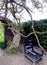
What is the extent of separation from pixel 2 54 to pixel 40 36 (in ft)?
8.91

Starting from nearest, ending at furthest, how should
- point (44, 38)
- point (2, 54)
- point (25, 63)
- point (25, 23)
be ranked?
point (25, 63), point (2, 54), point (44, 38), point (25, 23)

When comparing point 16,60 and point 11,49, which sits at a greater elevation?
point 11,49

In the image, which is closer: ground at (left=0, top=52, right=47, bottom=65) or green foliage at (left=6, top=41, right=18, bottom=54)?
ground at (left=0, top=52, right=47, bottom=65)

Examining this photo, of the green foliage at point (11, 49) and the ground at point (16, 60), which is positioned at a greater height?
the green foliage at point (11, 49)

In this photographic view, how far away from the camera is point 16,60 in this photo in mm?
9047

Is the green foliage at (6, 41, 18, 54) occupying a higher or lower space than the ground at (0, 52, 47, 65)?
Answer: higher

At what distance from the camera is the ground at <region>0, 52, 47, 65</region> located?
8.59 meters

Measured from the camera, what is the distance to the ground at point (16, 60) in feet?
28.2

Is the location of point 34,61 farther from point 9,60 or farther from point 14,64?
point 9,60

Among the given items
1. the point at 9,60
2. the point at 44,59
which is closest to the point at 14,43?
the point at 9,60

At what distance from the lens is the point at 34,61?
785 cm

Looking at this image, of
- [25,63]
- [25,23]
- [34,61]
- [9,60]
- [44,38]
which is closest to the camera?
[34,61]

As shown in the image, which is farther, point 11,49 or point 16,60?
point 11,49

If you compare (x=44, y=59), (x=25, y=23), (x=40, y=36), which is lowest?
(x=44, y=59)
